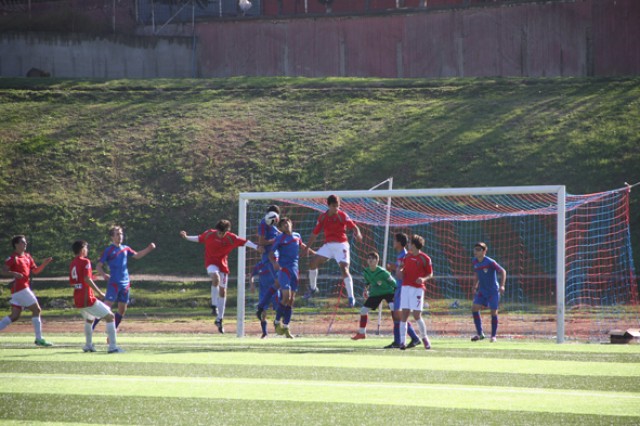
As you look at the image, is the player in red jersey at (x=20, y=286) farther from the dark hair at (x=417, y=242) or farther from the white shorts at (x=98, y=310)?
the dark hair at (x=417, y=242)

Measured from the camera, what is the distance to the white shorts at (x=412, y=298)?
13.6m

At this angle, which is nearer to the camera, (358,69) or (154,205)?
(154,205)

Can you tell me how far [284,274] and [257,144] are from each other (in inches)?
782

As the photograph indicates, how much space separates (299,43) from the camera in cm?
4200

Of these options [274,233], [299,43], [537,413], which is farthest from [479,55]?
[537,413]

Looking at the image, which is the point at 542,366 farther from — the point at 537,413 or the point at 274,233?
the point at 274,233

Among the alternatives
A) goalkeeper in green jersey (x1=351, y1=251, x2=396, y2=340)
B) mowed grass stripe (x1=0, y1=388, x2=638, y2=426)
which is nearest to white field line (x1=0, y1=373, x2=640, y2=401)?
mowed grass stripe (x1=0, y1=388, x2=638, y2=426)

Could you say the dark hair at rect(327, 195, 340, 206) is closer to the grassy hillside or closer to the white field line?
the white field line

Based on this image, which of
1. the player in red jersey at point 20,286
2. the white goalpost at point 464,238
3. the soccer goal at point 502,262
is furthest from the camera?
the white goalpost at point 464,238

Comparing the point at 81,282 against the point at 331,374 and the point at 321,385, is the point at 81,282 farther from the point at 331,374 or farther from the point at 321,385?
the point at 321,385

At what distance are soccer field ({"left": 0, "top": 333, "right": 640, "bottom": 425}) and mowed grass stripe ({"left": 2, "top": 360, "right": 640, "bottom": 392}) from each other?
0.01 m

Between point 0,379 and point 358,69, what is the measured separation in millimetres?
32590

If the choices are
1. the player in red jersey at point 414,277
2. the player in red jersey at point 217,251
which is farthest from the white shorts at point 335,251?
the player in red jersey at point 414,277

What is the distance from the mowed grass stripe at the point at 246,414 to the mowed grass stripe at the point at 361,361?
2727 mm
